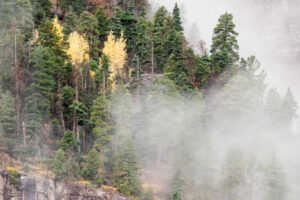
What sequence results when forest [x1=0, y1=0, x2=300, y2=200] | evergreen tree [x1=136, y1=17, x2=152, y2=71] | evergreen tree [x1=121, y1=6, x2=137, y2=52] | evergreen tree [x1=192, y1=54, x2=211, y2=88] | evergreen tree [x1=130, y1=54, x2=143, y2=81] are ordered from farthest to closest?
evergreen tree [x1=121, y1=6, x2=137, y2=52] < evergreen tree [x1=136, y1=17, x2=152, y2=71] < evergreen tree [x1=192, y1=54, x2=211, y2=88] < evergreen tree [x1=130, y1=54, x2=143, y2=81] < forest [x1=0, y1=0, x2=300, y2=200]

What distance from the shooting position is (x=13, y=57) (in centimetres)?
6700

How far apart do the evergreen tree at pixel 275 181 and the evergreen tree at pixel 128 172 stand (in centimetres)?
1592

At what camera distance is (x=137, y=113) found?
2822 inches

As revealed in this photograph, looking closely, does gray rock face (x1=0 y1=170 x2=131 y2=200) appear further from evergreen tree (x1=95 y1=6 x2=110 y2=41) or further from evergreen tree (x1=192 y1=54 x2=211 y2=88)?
evergreen tree (x1=95 y1=6 x2=110 y2=41)

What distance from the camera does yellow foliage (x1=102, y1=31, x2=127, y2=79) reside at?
81938mm

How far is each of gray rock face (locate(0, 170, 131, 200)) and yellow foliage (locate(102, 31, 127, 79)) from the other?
2258 cm

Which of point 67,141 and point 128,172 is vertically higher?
point 67,141

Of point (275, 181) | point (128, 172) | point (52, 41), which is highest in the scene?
point (52, 41)

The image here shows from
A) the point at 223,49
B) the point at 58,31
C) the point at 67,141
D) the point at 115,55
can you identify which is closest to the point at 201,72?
the point at 223,49

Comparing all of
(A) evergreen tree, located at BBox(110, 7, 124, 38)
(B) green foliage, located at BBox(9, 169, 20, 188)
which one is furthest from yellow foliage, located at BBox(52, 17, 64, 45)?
(B) green foliage, located at BBox(9, 169, 20, 188)

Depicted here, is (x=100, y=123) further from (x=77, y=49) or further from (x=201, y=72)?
(x=201, y=72)

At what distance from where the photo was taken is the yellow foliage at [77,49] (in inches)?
3034

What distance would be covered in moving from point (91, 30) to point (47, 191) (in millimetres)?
32383

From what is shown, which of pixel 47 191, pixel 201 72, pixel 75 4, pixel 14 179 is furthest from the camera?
pixel 75 4
